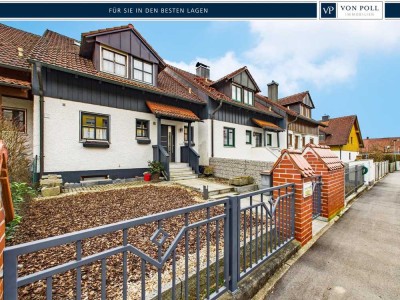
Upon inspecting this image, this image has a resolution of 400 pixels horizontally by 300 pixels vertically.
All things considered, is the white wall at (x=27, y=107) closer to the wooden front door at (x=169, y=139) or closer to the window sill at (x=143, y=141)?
the window sill at (x=143, y=141)

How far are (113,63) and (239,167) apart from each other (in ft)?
27.6

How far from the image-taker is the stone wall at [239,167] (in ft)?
32.7

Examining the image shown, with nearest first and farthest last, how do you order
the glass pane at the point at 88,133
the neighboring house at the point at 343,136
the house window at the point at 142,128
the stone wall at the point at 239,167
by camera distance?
the glass pane at the point at 88,133
the stone wall at the point at 239,167
the house window at the point at 142,128
the neighboring house at the point at 343,136

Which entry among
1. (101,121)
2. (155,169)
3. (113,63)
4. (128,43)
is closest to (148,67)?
(128,43)

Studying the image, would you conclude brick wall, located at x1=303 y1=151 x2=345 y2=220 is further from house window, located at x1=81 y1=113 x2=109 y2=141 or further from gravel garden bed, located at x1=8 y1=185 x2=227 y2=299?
house window, located at x1=81 y1=113 x2=109 y2=141

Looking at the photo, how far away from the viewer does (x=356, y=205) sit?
6555 millimetres

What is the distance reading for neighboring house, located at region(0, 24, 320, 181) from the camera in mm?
8305

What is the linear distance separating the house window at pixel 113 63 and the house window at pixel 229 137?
7634 mm

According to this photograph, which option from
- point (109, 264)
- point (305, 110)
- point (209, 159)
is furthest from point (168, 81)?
point (305, 110)

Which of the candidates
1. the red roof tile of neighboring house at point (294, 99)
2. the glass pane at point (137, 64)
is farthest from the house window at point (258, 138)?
the glass pane at point (137, 64)

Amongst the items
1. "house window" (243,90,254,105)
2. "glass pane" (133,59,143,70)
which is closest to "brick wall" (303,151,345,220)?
"glass pane" (133,59,143,70)

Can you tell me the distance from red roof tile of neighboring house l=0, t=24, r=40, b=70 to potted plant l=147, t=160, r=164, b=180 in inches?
256

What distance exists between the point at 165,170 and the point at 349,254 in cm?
826

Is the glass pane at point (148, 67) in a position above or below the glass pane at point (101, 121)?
above
